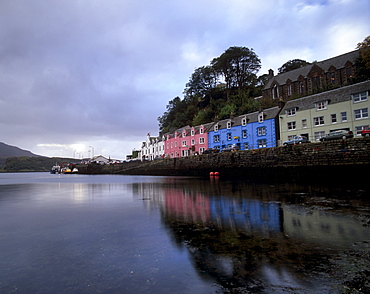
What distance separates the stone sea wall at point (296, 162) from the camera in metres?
23.0

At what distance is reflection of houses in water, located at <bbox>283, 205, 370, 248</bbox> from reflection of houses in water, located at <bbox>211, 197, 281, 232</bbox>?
51 cm

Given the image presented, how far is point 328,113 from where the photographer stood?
36500mm

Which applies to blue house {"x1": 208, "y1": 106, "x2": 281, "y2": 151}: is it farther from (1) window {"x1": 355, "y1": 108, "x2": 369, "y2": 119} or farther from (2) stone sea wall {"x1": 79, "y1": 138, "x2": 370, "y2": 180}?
(1) window {"x1": 355, "y1": 108, "x2": 369, "y2": 119}

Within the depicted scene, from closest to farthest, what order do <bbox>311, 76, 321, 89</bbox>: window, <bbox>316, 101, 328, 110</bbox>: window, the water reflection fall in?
the water reflection → <bbox>316, 101, 328, 110</bbox>: window → <bbox>311, 76, 321, 89</bbox>: window

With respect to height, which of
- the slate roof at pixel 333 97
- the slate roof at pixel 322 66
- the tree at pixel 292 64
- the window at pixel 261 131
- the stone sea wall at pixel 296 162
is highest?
the tree at pixel 292 64

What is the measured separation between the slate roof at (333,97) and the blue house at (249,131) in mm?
3596

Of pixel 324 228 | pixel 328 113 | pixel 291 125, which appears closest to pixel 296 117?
pixel 291 125

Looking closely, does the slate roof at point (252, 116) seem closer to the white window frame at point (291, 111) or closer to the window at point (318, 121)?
the white window frame at point (291, 111)

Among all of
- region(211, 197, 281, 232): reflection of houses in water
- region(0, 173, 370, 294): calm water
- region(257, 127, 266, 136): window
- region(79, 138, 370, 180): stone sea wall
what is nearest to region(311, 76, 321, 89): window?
region(257, 127, 266, 136): window

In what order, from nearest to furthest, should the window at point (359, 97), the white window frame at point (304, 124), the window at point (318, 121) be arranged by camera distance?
the window at point (359, 97)
the window at point (318, 121)
the white window frame at point (304, 124)

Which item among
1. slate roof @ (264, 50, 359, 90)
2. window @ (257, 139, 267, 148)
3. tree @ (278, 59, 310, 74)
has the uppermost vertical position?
tree @ (278, 59, 310, 74)

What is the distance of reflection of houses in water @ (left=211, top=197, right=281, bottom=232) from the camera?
8.38 metres

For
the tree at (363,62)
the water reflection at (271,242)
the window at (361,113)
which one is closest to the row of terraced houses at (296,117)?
the window at (361,113)

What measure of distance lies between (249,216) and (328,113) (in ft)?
111
